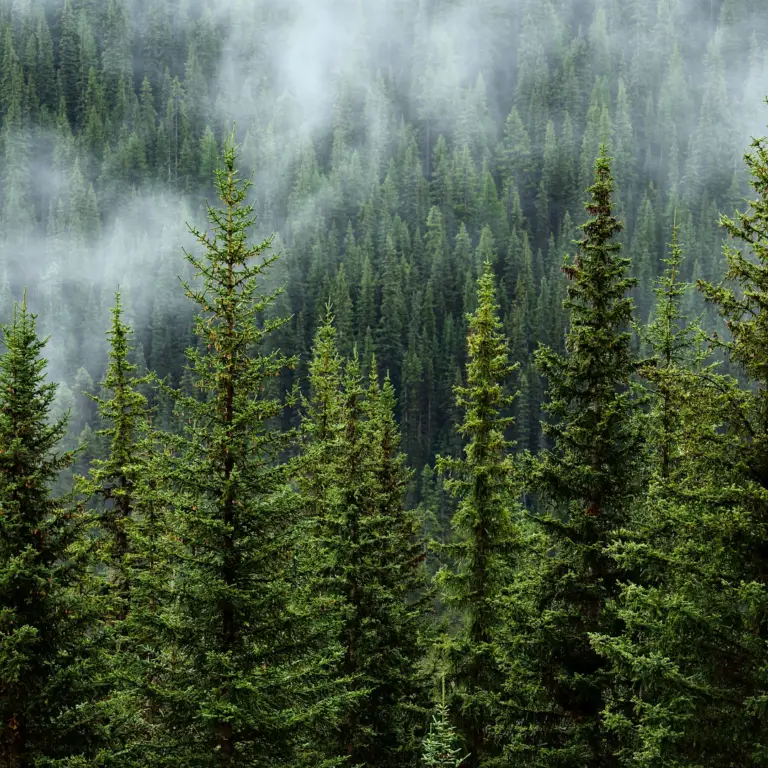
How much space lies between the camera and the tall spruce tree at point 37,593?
12531 millimetres

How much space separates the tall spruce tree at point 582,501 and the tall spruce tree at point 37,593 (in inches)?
320

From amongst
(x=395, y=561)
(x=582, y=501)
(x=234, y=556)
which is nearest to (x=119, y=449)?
(x=395, y=561)

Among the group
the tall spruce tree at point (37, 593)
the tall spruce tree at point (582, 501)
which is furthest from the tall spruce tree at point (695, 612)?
the tall spruce tree at point (37, 593)

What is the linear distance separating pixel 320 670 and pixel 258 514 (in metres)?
2.96

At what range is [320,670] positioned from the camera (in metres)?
13.8

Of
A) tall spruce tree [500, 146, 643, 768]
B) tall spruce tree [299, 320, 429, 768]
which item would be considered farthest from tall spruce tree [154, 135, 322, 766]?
tall spruce tree [299, 320, 429, 768]

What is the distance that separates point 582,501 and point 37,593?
1031 cm

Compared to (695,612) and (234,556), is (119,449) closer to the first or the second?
(234,556)

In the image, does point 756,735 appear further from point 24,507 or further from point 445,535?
point 445,535

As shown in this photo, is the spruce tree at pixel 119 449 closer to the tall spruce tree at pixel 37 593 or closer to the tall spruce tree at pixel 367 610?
the tall spruce tree at pixel 367 610

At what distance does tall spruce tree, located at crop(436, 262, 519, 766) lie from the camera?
19.6 meters

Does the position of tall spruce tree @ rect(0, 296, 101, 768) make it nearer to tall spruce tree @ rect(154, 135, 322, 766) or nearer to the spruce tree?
tall spruce tree @ rect(154, 135, 322, 766)

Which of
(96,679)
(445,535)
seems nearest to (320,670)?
(96,679)

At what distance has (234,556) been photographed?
1374cm
